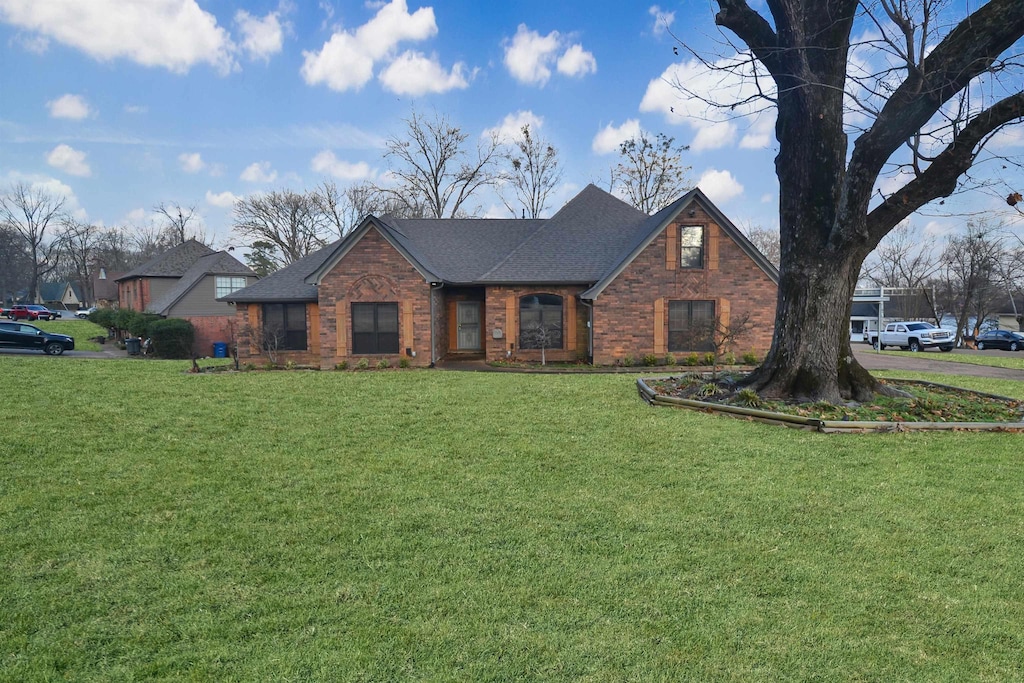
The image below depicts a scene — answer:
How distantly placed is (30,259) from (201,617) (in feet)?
286

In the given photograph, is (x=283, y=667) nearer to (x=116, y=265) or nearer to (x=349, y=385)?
(x=349, y=385)

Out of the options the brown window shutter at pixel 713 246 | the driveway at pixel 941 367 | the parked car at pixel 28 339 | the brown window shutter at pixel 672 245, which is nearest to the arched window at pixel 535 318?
the brown window shutter at pixel 672 245

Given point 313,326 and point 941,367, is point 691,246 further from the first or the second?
point 313,326

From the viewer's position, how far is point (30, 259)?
68062mm

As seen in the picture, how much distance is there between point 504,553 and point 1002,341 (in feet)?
129

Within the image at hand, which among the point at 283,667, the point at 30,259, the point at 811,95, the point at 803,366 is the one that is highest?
the point at 30,259

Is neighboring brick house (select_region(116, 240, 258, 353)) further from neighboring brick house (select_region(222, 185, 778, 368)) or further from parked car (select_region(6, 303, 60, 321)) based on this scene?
parked car (select_region(6, 303, 60, 321))

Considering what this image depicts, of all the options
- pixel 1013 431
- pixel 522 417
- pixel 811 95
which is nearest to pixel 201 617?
pixel 522 417

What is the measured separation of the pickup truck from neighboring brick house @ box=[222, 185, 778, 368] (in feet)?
54.6

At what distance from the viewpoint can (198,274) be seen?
98.3 feet

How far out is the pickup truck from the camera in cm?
2838

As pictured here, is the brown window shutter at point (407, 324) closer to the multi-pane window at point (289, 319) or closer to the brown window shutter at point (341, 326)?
the brown window shutter at point (341, 326)

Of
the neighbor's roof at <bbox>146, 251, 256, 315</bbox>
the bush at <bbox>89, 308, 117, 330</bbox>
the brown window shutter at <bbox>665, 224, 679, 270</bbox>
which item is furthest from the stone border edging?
the bush at <bbox>89, 308, 117, 330</bbox>

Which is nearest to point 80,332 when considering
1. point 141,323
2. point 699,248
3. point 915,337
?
point 141,323
